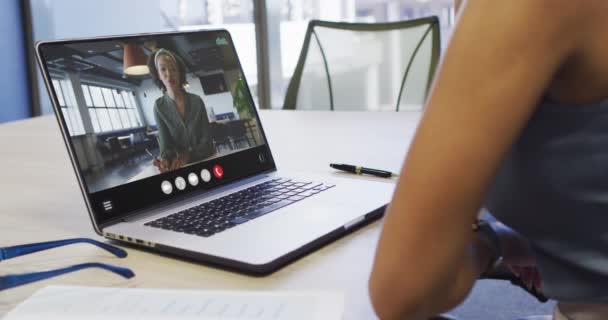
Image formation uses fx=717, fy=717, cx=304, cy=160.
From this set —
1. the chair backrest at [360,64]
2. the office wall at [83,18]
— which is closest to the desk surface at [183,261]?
the chair backrest at [360,64]

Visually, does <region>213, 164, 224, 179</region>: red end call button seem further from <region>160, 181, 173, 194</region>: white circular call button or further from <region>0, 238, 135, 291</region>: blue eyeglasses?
<region>0, 238, 135, 291</region>: blue eyeglasses

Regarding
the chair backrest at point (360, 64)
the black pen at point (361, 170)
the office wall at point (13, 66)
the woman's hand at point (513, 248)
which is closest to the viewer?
the woman's hand at point (513, 248)

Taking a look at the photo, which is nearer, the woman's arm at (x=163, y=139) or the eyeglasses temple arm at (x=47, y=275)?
the eyeglasses temple arm at (x=47, y=275)

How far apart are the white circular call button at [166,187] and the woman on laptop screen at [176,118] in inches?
0.8

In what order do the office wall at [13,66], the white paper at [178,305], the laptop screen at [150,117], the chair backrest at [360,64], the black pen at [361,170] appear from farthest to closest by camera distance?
the office wall at [13,66] → the chair backrest at [360,64] → the black pen at [361,170] → the laptop screen at [150,117] → the white paper at [178,305]

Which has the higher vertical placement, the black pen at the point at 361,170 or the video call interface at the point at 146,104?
the video call interface at the point at 146,104

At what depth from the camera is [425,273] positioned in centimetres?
52

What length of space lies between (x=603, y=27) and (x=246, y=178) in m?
0.64

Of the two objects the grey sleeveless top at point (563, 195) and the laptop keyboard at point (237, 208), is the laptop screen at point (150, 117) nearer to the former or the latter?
the laptop keyboard at point (237, 208)

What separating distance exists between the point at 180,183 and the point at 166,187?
2cm

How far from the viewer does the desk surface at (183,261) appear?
715mm

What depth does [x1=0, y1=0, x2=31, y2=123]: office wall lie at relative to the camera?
13.4 ft

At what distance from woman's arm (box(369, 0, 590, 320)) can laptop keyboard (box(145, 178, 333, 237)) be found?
332 mm

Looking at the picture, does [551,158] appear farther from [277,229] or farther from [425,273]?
[277,229]
